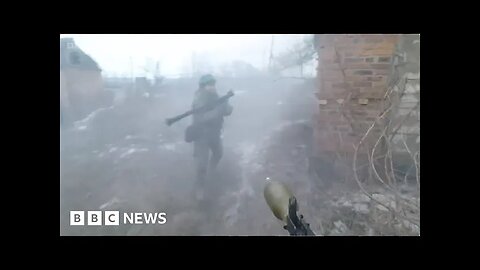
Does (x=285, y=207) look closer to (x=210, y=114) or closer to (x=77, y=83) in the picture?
(x=210, y=114)

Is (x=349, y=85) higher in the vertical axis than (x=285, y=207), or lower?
higher

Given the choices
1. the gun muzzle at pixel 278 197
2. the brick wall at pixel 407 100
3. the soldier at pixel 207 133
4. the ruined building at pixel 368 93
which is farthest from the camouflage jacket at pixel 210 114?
the brick wall at pixel 407 100

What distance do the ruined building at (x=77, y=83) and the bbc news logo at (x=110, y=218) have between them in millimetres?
556

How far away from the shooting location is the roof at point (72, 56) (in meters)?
3.33

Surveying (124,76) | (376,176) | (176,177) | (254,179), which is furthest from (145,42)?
(376,176)

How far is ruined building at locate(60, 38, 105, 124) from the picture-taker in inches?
131

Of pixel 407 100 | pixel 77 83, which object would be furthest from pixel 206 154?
pixel 407 100

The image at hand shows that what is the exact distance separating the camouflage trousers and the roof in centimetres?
75

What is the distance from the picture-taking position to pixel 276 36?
3340 mm

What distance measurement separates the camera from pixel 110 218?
3389 millimetres

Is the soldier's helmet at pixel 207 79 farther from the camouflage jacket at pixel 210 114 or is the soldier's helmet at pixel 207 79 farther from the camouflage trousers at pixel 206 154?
the camouflage trousers at pixel 206 154

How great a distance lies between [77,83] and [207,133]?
807 mm

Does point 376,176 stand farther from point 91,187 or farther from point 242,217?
point 91,187
